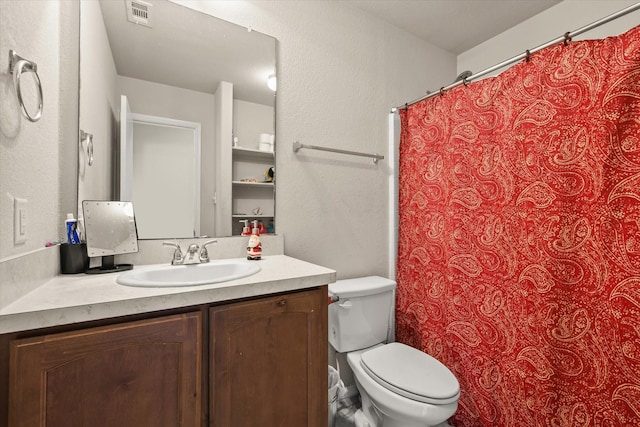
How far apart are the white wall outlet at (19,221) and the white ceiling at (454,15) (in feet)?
6.29

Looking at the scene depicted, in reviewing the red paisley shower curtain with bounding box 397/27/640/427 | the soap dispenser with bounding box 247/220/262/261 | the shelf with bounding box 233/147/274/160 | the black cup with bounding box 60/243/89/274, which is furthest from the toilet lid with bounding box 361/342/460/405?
the black cup with bounding box 60/243/89/274

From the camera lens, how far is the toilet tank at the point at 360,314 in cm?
153

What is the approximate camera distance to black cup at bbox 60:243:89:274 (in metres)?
0.99

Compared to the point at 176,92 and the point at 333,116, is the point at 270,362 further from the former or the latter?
the point at 333,116

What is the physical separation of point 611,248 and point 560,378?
0.58 meters

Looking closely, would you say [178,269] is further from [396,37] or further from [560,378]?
[396,37]

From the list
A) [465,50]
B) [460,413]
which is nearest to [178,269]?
[460,413]

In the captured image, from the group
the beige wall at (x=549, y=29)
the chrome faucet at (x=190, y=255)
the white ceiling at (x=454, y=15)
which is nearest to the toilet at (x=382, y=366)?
the chrome faucet at (x=190, y=255)

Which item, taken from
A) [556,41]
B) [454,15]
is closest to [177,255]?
[556,41]

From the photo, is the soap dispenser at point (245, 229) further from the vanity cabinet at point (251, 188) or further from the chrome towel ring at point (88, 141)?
the chrome towel ring at point (88, 141)

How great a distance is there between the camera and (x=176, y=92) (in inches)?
51.8

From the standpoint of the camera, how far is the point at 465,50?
230 cm

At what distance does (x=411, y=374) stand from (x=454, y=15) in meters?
2.20

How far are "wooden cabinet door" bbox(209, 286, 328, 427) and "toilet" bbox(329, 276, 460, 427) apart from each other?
0.35 meters
